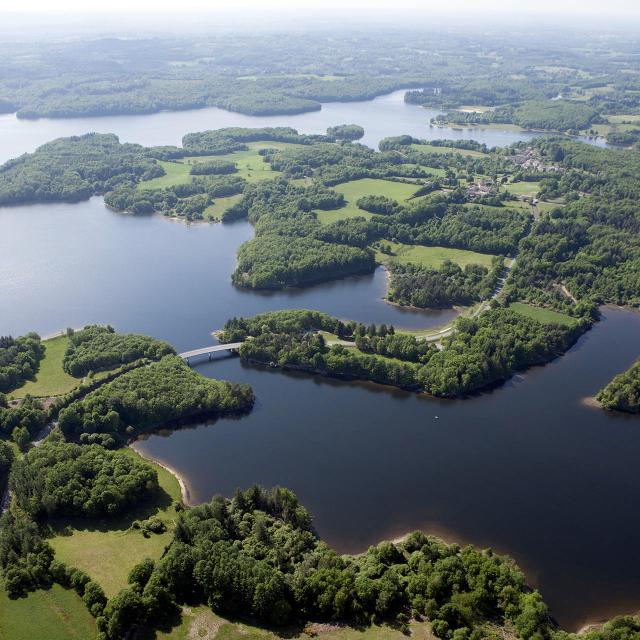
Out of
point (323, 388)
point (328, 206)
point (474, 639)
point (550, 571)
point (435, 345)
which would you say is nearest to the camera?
point (474, 639)

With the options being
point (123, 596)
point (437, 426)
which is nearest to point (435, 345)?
point (437, 426)

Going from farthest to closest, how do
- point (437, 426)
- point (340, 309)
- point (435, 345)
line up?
point (340, 309), point (435, 345), point (437, 426)

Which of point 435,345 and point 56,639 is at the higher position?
point 435,345

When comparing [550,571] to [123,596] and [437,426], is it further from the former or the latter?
[123,596]

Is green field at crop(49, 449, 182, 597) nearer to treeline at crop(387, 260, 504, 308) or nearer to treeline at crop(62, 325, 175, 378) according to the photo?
treeline at crop(62, 325, 175, 378)

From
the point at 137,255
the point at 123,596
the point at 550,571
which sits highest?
the point at 137,255

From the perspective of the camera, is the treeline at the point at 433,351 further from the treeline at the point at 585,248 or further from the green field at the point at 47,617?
the green field at the point at 47,617
